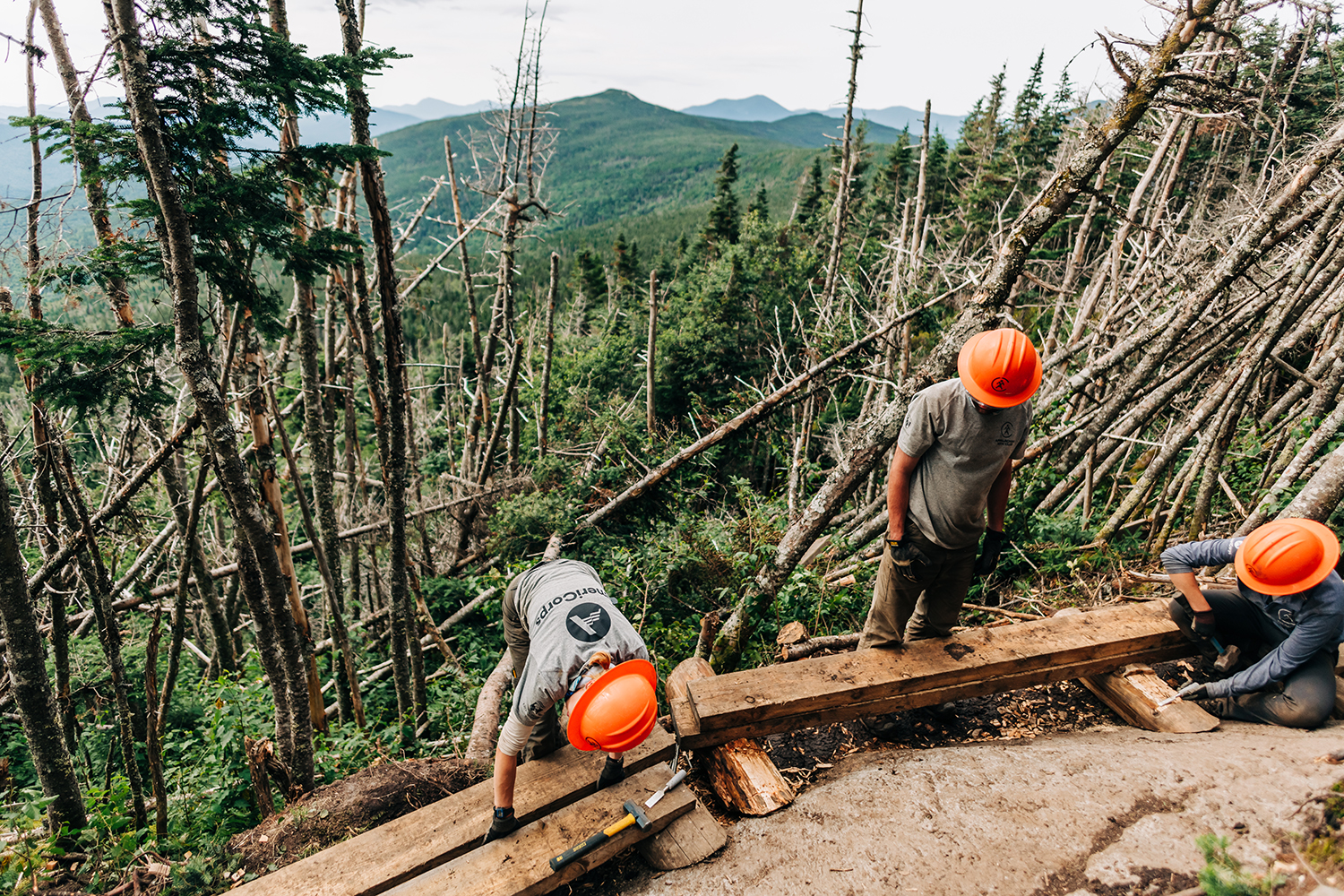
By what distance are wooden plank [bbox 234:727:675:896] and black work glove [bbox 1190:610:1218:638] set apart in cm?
303

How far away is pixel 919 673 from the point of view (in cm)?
307

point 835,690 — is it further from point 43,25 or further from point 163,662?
point 163,662

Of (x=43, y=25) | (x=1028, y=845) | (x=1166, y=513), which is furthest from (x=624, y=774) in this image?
Result: (x=43, y=25)

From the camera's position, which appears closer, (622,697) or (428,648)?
(622,697)

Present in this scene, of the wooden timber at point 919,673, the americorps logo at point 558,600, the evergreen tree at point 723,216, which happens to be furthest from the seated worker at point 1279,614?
the evergreen tree at point 723,216

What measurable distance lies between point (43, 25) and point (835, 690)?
231 inches

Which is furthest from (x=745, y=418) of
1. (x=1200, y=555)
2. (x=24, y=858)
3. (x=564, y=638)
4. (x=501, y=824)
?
(x=24, y=858)

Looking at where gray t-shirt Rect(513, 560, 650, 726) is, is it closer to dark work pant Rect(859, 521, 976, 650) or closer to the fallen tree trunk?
dark work pant Rect(859, 521, 976, 650)

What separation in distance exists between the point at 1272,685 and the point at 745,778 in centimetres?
280

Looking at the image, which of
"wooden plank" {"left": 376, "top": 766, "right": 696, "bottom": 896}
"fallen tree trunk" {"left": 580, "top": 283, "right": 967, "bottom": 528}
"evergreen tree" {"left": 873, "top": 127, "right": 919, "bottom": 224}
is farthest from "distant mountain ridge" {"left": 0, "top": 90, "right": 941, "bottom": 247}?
"wooden plank" {"left": 376, "top": 766, "right": 696, "bottom": 896}

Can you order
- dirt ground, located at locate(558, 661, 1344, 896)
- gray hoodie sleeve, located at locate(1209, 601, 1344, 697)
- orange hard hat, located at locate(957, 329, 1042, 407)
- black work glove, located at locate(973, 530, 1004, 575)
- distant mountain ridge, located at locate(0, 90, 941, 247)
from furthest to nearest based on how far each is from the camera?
1. distant mountain ridge, located at locate(0, 90, 941, 247)
2. black work glove, located at locate(973, 530, 1004, 575)
3. gray hoodie sleeve, located at locate(1209, 601, 1344, 697)
4. orange hard hat, located at locate(957, 329, 1042, 407)
5. dirt ground, located at locate(558, 661, 1344, 896)

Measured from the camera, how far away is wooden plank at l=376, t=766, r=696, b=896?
2361 millimetres

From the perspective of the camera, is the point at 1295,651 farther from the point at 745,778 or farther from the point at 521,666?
the point at 521,666

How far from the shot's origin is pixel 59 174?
329 centimetres
